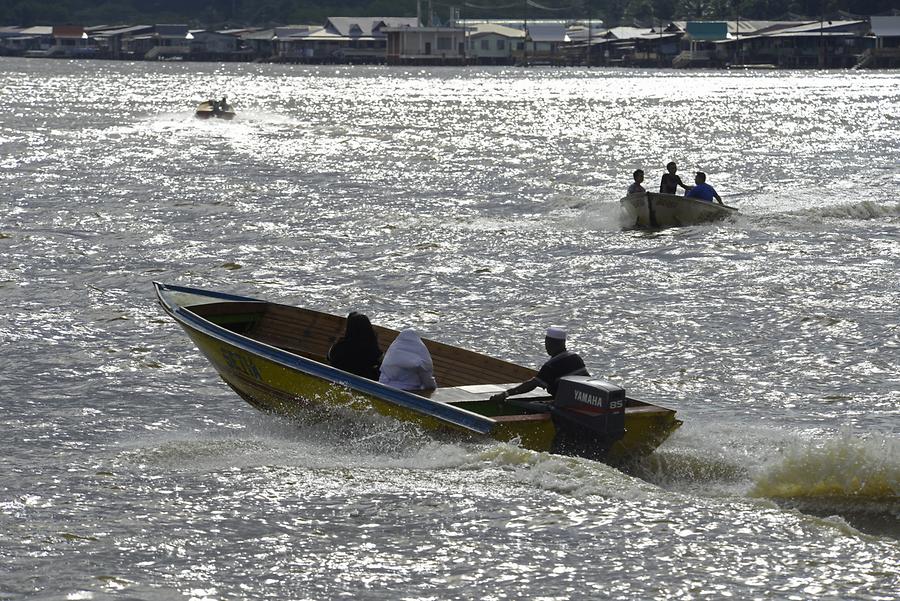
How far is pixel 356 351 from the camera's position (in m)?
16.2

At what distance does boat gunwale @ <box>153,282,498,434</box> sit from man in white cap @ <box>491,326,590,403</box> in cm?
74

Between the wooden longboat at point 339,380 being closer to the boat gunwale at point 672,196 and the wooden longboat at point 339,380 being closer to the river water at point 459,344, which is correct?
the river water at point 459,344

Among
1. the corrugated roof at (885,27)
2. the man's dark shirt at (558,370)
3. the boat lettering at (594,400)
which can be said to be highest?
the corrugated roof at (885,27)

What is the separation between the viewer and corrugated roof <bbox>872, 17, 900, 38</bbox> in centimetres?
18612

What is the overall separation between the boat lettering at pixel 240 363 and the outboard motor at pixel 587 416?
4.01 meters

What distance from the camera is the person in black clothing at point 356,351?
16.2 metres

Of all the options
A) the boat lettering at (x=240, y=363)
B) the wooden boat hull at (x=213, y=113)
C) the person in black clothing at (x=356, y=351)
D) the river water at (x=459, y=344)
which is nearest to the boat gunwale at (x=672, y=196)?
the river water at (x=459, y=344)

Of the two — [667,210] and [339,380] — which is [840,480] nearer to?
[339,380]

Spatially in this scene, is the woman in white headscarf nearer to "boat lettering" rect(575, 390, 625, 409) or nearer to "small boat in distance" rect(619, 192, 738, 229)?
"boat lettering" rect(575, 390, 625, 409)

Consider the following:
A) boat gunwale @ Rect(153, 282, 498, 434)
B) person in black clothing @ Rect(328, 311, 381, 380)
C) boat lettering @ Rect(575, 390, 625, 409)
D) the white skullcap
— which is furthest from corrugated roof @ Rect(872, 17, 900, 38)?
boat lettering @ Rect(575, 390, 625, 409)

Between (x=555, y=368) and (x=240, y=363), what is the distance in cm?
417

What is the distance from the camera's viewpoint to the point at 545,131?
7831cm

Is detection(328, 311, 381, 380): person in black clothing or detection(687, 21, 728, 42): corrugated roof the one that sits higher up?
detection(687, 21, 728, 42): corrugated roof

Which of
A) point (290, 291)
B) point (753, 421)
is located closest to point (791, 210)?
point (290, 291)
